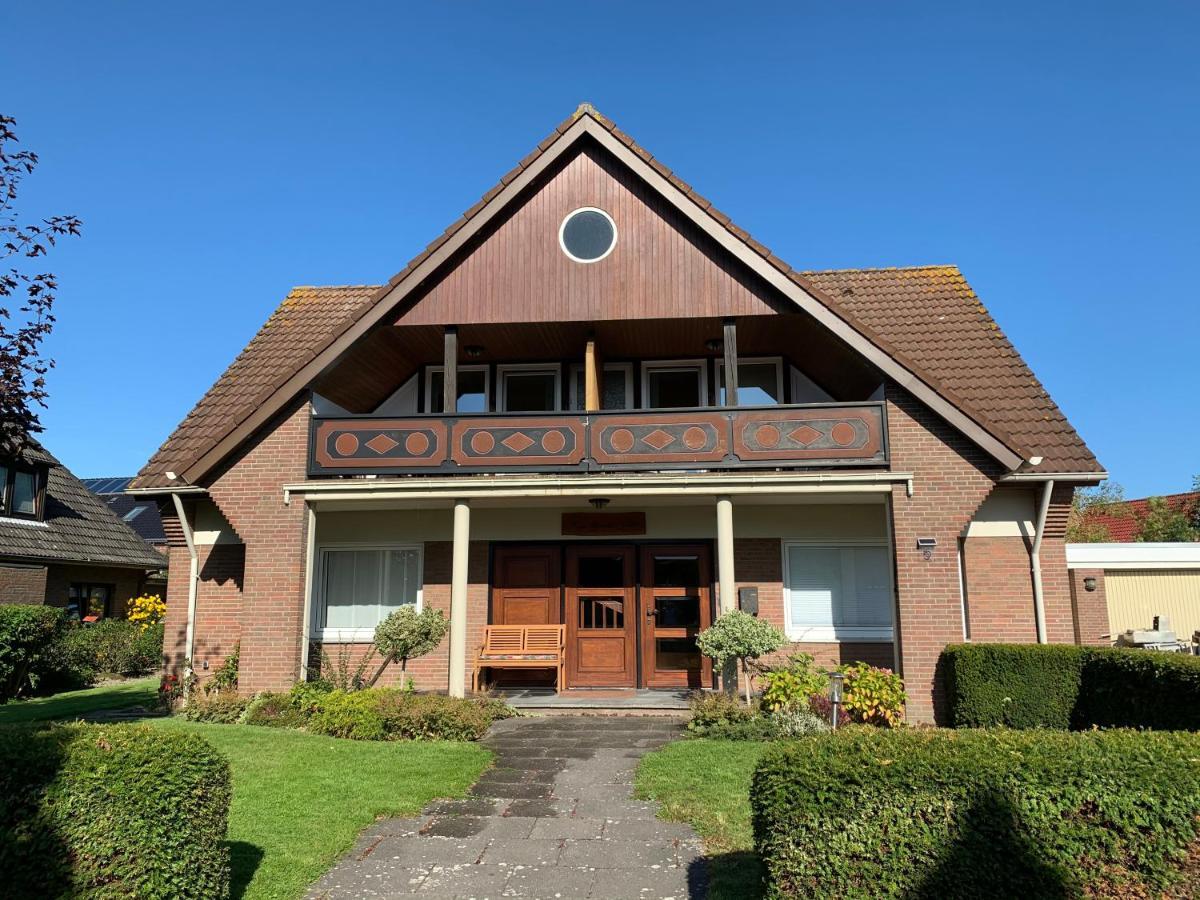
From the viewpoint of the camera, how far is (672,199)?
516 inches

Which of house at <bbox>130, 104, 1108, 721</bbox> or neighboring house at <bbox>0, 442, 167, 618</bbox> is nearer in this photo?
house at <bbox>130, 104, 1108, 721</bbox>

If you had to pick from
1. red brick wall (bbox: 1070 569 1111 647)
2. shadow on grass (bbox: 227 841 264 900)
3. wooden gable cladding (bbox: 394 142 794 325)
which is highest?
wooden gable cladding (bbox: 394 142 794 325)

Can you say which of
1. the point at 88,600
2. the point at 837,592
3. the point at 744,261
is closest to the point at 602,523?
the point at 837,592

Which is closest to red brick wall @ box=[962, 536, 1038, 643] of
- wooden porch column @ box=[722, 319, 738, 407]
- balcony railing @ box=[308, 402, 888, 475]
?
balcony railing @ box=[308, 402, 888, 475]

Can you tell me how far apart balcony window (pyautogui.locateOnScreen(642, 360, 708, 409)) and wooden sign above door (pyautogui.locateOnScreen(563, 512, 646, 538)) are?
6.92 ft

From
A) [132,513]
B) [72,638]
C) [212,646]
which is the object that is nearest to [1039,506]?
[212,646]

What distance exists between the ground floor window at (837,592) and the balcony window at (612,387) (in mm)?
3916

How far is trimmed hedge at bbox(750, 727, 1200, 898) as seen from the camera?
13.4 ft

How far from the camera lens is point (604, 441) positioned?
42.5ft

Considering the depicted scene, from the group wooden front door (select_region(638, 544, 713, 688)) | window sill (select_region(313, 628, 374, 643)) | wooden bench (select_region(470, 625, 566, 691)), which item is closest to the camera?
wooden bench (select_region(470, 625, 566, 691))

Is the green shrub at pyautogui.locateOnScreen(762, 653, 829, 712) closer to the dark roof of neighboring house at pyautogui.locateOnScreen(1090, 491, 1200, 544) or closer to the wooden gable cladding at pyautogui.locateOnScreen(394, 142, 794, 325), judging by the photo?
the wooden gable cladding at pyautogui.locateOnScreen(394, 142, 794, 325)

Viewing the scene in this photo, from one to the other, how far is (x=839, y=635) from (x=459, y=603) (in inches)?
246

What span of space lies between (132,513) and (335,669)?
26166 mm

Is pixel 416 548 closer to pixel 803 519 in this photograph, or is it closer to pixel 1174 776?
pixel 803 519
